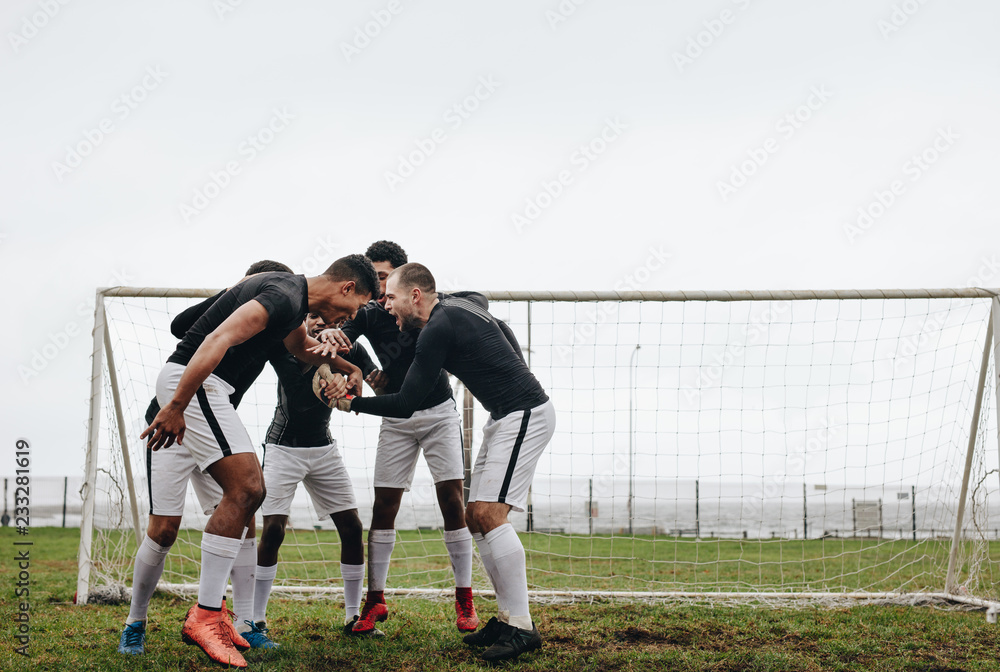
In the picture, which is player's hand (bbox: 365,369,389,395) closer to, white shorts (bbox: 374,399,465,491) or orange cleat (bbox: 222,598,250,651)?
white shorts (bbox: 374,399,465,491)

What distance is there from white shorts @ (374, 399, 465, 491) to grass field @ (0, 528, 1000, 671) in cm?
99

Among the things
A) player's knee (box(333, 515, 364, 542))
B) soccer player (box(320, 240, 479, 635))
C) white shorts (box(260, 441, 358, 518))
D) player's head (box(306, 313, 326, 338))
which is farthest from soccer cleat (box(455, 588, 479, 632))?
player's head (box(306, 313, 326, 338))

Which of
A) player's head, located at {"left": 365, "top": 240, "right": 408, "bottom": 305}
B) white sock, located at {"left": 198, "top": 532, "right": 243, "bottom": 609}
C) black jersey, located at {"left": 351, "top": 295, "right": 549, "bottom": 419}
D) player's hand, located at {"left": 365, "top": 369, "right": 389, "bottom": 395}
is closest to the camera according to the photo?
white sock, located at {"left": 198, "top": 532, "right": 243, "bottom": 609}

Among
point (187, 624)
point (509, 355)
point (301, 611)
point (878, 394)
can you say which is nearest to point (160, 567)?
point (187, 624)

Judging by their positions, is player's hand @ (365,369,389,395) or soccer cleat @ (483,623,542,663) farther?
player's hand @ (365,369,389,395)

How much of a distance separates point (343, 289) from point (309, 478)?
147cm

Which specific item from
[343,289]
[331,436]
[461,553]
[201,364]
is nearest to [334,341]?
[343,289]

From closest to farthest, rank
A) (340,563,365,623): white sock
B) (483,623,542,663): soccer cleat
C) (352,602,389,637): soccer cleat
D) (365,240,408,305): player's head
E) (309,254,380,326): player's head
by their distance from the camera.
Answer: (483,623,542,663): soccer cleat → (309,254,380,326): player's head → (352,602,389,637): soccer cleat → (340,563,365,623): white sock → (365,240,408,305): player's head

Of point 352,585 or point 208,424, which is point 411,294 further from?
point 352,585

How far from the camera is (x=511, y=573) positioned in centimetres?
401

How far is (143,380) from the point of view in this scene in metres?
7.11

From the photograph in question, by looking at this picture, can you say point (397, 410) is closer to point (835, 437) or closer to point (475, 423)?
point (475, 423)

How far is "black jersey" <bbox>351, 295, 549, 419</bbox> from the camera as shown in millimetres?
4086

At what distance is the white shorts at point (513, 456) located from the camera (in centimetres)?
412
